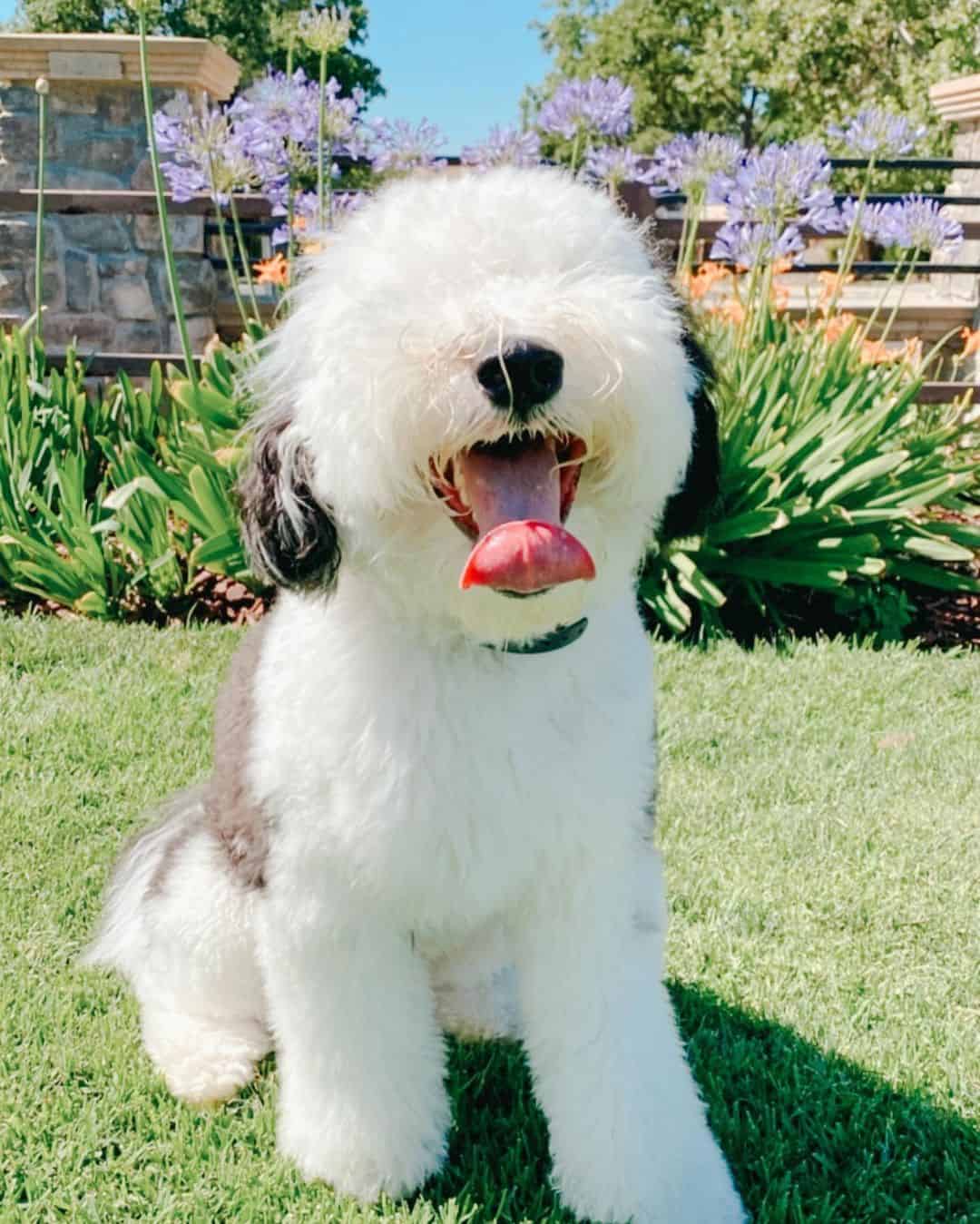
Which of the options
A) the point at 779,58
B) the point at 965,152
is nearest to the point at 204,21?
the point at 779,58

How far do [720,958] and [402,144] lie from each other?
3.23 meters

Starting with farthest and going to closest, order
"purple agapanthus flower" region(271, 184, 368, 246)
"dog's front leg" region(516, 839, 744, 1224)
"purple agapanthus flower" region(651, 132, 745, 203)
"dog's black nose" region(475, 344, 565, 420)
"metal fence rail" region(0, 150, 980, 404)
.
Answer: "metal fence rail" region(0, 150, 980, 404)
"purple agapanthus flower" region(651, 132, 745, 203)
"purple agapanthus flower" region(271, 184, 368, 246)
"dog's front leg" region(516, 839, 744, 1224)
"dog's black nose" region(475, 344, 565, 420)

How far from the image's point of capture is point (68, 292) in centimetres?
691

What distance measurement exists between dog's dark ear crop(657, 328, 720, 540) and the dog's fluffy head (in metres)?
0.05

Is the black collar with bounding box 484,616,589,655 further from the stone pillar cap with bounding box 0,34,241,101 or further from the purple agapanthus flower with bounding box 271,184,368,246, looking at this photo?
the stone pillar cap with bounding box 0,34,241,101

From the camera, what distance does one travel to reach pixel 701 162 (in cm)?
489

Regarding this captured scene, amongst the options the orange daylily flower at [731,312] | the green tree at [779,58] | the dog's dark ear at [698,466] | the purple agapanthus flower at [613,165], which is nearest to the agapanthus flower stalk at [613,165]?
the purple agapanthus flower at [613,165]

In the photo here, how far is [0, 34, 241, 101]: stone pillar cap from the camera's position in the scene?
22.7 feet

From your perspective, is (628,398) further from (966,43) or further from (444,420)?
(966,43)

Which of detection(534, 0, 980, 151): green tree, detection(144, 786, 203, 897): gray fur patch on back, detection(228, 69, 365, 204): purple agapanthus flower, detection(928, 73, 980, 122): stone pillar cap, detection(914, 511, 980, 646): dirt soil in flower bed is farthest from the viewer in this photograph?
detection(534, 0, 980, 151): green tree

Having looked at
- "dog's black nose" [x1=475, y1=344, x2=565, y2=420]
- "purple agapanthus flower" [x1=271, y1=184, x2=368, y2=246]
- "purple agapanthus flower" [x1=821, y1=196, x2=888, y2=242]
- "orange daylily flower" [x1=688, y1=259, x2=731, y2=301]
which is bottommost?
"orange daylily flower" [x1=688, y1=259, x2=731, y2=301]

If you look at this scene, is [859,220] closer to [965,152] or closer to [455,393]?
[455,393]

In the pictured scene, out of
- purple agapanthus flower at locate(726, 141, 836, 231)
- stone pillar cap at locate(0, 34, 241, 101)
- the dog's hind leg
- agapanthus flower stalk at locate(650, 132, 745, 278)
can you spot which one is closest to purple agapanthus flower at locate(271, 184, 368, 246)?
agapanthus flower stalk at locate(650, 132, 745, 278)

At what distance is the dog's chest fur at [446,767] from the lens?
1810 mm
